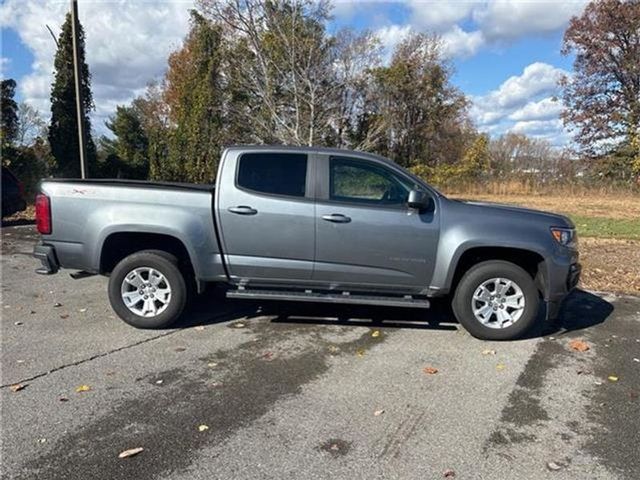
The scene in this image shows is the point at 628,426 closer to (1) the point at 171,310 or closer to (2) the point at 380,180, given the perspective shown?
(2) the point at 380,180

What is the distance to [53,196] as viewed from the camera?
5.30m

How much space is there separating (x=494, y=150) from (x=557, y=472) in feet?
151

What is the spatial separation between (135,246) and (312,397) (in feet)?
9.29

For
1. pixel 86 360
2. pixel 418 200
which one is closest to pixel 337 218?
pixel 418 200

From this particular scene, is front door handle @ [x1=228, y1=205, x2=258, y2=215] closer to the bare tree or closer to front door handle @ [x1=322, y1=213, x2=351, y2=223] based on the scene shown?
front door handle @ [x1=322, y1=213, x2=351, y2=223]

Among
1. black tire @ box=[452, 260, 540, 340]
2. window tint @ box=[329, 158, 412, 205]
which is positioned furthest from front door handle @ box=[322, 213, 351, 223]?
black tire @ box=[452, 260, 540, 340]

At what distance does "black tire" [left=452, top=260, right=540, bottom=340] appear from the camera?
516 centimetres

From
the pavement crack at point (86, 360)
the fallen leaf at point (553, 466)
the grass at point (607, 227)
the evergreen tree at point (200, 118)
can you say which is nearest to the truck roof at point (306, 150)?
the pavement crack at point (86, 360)

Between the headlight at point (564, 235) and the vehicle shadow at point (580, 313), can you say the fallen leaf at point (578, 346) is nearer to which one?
the vehicle shadow at point (580, 313)

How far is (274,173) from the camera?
211 inches

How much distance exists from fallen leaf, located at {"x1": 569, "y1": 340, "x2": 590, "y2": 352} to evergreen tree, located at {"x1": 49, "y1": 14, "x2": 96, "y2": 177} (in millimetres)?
17965

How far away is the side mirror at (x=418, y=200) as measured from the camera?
502 centimetres

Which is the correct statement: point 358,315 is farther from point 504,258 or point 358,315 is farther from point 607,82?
point 607,82

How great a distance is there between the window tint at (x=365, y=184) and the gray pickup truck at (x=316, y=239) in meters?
0.01
